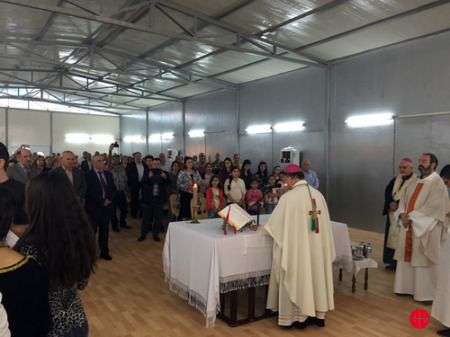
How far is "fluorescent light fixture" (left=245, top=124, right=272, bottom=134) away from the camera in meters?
11.0

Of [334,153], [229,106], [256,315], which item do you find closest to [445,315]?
[256,315]

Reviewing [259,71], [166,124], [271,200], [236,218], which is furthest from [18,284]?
[166,124]

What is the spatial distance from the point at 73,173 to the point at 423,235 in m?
4.48

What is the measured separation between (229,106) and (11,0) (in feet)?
26.0

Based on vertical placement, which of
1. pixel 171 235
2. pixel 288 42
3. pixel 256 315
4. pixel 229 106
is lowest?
pixel 256 315

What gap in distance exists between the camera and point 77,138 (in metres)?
20.0

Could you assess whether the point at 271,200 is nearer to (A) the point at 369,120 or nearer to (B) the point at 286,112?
(A) the point at 369,120

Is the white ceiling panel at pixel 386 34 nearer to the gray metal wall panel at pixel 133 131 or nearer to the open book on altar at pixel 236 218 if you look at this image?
the open book on altar at pixel 236 218

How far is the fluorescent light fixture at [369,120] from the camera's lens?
7809mm

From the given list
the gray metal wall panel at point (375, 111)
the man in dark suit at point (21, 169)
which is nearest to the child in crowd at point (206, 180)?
the gray metal wall panel at point (375, 111)

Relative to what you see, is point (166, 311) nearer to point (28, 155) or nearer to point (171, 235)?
point (171, 235)

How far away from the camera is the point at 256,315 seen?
12.2 feet

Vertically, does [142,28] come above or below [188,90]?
below

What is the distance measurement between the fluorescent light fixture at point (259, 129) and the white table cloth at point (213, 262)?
289 inches
